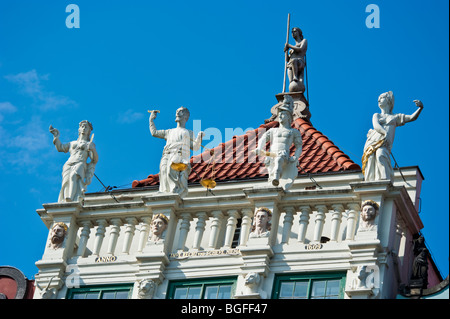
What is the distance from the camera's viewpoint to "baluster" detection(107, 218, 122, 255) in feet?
124

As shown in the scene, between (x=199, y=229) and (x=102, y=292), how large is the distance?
2666 mm

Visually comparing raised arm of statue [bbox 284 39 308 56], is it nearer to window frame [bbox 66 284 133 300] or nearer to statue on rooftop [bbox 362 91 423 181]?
statue on rooftop [bbox 362 91 423 181]

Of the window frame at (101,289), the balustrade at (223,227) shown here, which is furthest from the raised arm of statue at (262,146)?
the window frame at (101,289)

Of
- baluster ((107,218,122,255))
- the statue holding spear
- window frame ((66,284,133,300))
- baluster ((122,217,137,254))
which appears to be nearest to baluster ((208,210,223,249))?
baluster ((122,217,137,254))

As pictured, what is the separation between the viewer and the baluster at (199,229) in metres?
37.2

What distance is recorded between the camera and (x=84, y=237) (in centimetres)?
3834

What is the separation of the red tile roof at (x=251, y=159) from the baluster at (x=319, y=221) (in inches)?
252

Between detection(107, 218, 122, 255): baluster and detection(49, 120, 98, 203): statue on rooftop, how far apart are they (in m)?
1.22

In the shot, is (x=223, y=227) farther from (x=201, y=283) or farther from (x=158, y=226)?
(x=201, y=283)

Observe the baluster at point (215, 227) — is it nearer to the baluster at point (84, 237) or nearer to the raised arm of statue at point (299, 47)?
the baluster at point (84, 237)

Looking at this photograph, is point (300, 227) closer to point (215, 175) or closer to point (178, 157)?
point (178, 157)

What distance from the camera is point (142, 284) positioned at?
120 ft

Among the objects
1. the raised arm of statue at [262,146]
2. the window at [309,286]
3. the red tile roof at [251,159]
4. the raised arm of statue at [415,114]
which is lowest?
the window at [309,286]

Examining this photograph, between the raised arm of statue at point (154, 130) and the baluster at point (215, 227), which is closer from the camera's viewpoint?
Answer: the baluster at point (215, 227)
